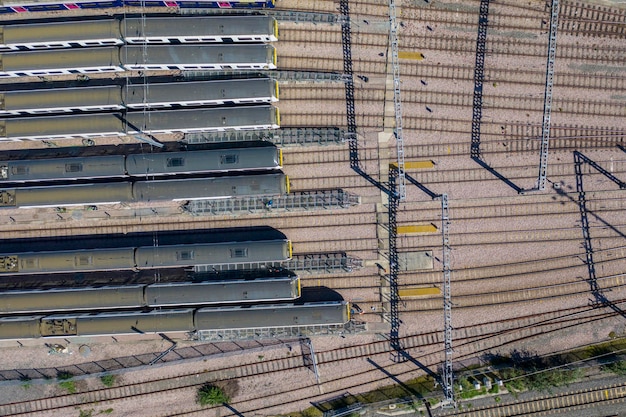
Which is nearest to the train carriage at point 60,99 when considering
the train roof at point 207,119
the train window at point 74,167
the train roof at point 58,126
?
the train roof at point 58,126

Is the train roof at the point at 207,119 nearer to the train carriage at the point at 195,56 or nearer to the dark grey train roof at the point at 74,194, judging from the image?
the train carriage at the point at 195,56

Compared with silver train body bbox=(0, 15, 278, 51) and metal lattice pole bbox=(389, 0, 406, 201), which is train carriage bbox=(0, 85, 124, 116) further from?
metal lattice pole bbox=(389, 0, 406, 201)

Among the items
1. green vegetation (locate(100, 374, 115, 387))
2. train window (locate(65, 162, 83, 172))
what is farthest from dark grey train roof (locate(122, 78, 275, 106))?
green vegetation (locate(100, 374, 115, 387))

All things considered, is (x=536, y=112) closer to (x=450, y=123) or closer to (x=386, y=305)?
(x=450, y=123)

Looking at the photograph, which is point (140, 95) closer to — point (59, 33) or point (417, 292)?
point (59, 33)

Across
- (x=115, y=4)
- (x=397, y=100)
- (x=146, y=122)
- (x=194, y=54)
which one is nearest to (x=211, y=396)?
(x=146, y=122)
